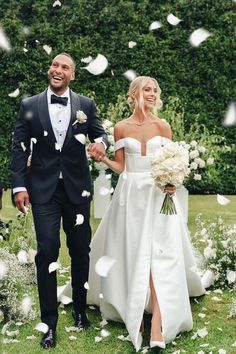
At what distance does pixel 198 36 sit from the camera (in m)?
12.5

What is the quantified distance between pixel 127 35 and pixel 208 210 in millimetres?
3707

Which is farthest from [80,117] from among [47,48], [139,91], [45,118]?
[47,48]

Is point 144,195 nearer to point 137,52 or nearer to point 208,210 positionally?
point 208,210

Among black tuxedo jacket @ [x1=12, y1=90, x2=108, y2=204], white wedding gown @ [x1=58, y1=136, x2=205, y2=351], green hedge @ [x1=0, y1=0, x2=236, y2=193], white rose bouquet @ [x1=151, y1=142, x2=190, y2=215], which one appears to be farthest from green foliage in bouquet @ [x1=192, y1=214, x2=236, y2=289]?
green hedge @ [x1=0, y1=0, x2=236, y2=193]

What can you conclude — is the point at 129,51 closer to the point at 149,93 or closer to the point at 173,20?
the point at 173,20

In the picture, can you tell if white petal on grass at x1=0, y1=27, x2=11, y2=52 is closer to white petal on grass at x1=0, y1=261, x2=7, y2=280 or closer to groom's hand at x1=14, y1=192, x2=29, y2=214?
white petal on grass at x1=0, y1=261, x2=7, y2=280

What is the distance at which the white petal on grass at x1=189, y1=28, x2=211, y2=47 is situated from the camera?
482 inches

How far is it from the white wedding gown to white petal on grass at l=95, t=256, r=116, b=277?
31 mm

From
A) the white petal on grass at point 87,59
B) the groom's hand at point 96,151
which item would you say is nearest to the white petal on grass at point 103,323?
the groom's hand at point 96,151

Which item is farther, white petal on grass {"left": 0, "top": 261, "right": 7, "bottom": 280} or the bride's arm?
white petal on grass {"left": 0, "top": 261, "right": 7, "bottom": 280}

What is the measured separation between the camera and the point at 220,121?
12469mm

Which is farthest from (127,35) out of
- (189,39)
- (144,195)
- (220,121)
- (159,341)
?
(159,341)

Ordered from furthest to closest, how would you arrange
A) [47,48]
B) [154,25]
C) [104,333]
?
[154,25] → [47,48] → [104,333]

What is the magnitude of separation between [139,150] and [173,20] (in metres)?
7.60
